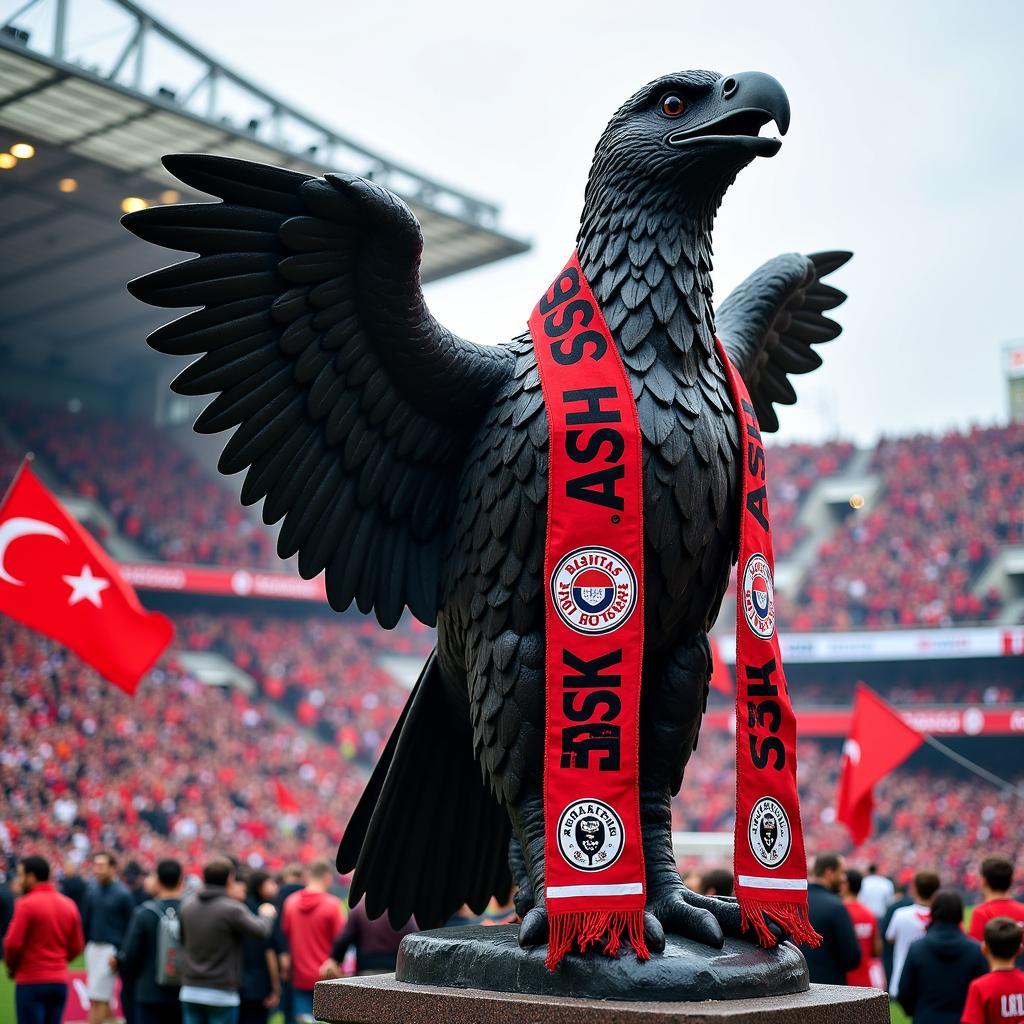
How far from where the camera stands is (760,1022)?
250cm

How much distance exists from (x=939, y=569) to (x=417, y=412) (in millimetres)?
27546

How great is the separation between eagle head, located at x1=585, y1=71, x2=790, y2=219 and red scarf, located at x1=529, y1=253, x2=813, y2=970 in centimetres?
33

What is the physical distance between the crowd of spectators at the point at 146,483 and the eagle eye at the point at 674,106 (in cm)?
2476

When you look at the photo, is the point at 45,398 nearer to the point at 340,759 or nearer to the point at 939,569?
the point at 340,759

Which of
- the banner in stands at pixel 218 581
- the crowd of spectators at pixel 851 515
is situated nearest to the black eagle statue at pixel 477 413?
the banner in stands at pixel 218 581

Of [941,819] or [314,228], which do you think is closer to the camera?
[314,228]

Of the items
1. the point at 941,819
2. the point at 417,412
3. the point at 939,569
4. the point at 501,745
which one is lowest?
the point at 941,819

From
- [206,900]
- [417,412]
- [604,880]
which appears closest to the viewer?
[604,880]

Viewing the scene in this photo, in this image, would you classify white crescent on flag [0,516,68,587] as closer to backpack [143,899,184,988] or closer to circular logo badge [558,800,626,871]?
backpack [143,899,184,988]

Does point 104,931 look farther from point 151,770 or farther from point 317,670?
point 317,670

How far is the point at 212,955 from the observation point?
6.16 meters

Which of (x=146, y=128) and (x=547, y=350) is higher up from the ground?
(x=146, y=128)

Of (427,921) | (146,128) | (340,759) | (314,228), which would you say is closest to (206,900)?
(427,921)

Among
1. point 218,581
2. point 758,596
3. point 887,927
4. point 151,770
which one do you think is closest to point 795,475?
point 218,581
